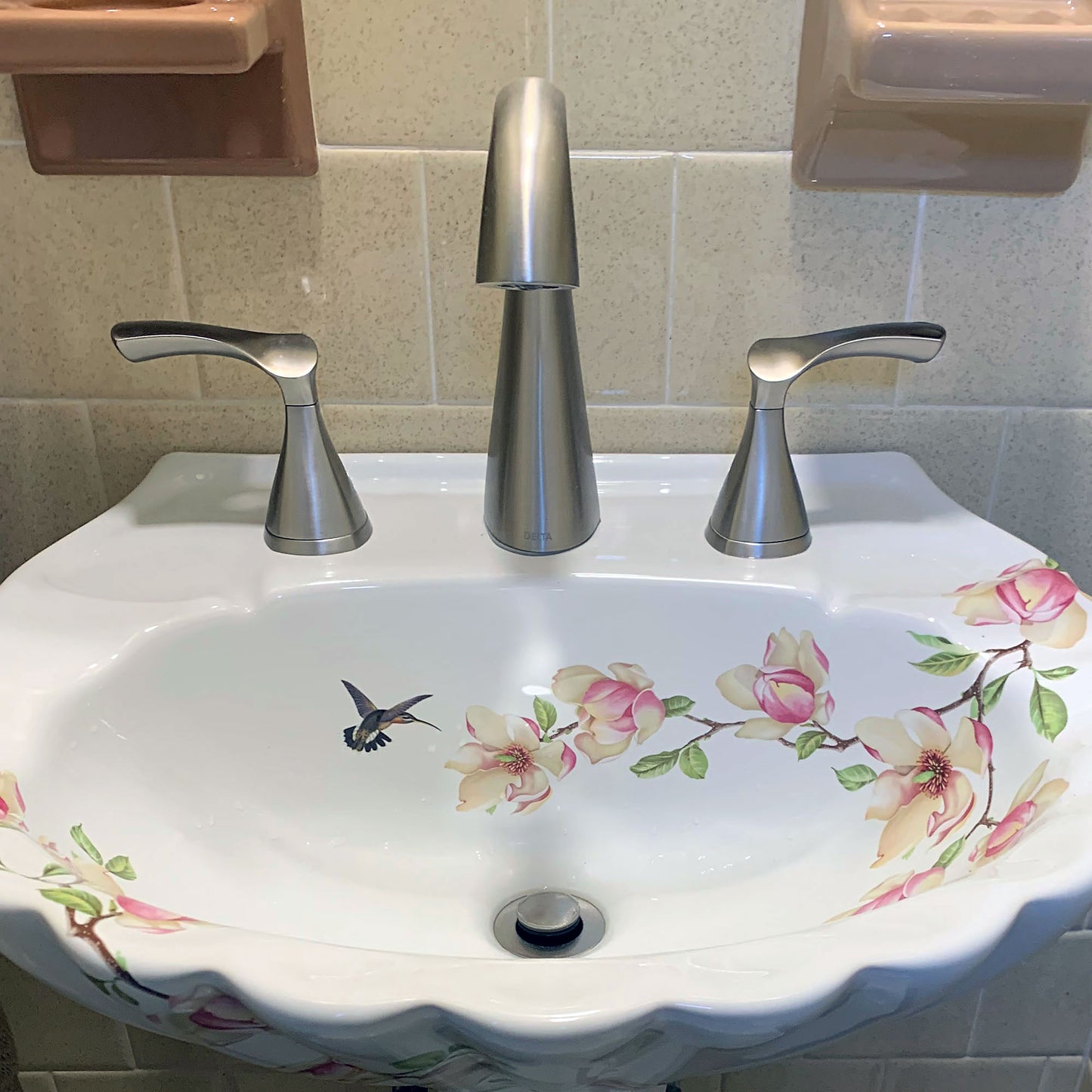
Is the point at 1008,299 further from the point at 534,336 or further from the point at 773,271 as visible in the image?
the point at 534,336

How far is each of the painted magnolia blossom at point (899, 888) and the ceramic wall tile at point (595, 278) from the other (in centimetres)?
33

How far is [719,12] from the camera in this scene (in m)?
0.56

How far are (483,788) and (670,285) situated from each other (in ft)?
1.06

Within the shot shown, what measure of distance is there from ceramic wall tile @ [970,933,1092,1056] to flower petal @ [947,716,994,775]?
1.30 feet

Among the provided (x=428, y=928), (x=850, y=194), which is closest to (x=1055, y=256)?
(x=850, y=194)

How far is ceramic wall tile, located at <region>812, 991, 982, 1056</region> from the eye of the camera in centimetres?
81

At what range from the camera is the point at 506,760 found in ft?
1.86

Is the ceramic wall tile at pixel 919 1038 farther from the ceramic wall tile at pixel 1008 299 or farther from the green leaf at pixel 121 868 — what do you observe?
the green leaf at pixel 121 868

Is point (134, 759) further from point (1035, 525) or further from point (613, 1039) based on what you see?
point (1035, 525)

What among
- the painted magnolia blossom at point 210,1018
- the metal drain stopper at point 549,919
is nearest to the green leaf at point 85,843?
the painted magnolia blossom at point 210,1018

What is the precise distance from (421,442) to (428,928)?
1.00ft

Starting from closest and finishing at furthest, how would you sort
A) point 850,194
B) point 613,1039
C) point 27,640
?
point 613,1039
point 27,640
point 850,194

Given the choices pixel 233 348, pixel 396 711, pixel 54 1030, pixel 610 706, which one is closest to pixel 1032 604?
pixel 610 706

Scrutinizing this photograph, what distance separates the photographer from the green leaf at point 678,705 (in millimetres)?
558
